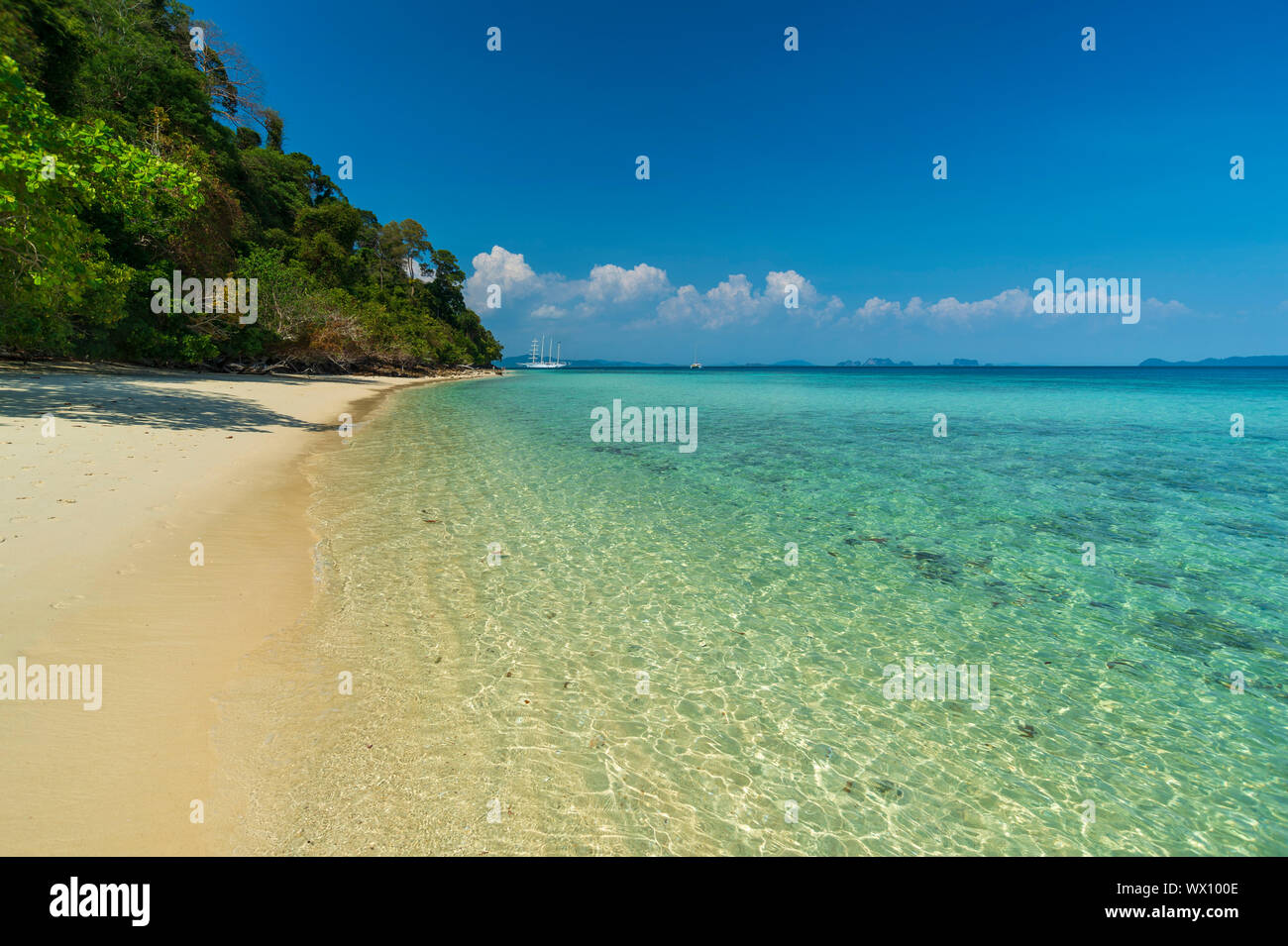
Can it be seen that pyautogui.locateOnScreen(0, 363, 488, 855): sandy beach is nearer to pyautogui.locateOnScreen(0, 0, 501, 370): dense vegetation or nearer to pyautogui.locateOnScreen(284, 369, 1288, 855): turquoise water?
pyautogui.locateOnScreen(284, 369, 1288, 855): turquoise water

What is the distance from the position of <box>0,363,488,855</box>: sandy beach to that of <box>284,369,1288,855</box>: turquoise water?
1.04 metres

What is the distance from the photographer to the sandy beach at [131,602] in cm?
326

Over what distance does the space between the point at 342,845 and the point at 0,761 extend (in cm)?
245

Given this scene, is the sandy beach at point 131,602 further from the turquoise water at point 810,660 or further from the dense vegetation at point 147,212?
the dense vegetation at point 147,212

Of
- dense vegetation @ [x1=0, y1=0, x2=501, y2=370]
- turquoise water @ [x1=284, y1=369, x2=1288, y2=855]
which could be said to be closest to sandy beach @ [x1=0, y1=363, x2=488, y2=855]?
turquoise water @ [x1=284, y1=369, x2=1288, y2=855]

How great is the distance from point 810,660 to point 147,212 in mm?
22213

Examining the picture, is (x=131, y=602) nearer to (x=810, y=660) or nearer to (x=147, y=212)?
(x=810, y=660)

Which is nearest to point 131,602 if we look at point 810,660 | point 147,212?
point 810,660

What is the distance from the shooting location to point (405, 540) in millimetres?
9180

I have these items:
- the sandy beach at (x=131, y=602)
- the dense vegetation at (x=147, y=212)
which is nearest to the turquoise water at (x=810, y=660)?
the sandy beach at (x=131, y=602)

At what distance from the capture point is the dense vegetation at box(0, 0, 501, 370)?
1331 centimetres

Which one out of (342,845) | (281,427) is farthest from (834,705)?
(281,427)

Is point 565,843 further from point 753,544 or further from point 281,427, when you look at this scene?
point 281,427
